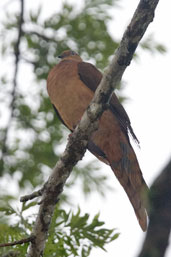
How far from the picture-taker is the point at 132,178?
3447mm

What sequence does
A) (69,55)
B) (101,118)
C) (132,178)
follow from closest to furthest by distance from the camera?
1. (132,178)
2. (101,118)
3. (69,55)

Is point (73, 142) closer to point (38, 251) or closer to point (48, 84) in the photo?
point (38, 251)

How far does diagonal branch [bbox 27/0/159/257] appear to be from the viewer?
2.03 metres

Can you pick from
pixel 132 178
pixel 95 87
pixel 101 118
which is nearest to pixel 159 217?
pixel 132 178

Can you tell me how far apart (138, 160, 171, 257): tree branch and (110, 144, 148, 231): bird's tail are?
2.29 m

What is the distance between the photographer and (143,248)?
854 mm

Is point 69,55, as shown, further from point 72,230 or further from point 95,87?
point 72,230

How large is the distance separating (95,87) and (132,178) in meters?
0.84

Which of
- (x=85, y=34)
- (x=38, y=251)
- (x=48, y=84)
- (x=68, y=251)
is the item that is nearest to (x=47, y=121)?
(x=48, y=84)

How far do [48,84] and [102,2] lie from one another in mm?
1220

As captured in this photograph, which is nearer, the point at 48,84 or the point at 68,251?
the point at 68,251

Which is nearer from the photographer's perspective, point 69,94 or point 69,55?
point 69,94

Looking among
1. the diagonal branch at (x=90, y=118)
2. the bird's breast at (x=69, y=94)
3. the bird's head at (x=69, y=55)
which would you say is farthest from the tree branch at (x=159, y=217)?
the bird's head at (x=69, y=55)

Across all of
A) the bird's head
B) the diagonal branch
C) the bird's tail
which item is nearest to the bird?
the bird's tail
